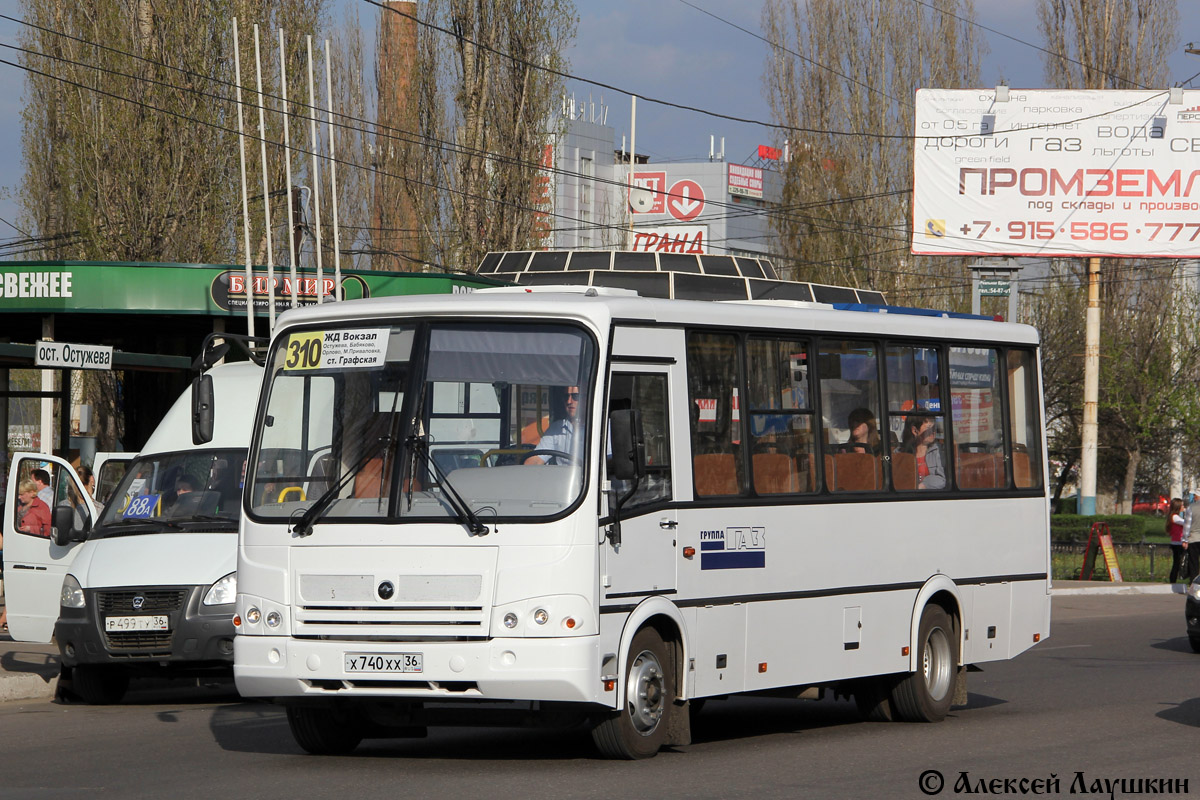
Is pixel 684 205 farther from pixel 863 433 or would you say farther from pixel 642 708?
pixel 642 708

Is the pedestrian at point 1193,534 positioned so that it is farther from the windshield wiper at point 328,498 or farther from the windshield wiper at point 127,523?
the windshield wiper at point 328,498

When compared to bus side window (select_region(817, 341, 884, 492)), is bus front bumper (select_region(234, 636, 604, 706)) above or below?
below

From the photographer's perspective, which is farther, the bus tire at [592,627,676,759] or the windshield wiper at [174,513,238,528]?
the windshield wiper at [174,513,238,528]

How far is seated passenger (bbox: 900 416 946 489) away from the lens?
11703 millimetres

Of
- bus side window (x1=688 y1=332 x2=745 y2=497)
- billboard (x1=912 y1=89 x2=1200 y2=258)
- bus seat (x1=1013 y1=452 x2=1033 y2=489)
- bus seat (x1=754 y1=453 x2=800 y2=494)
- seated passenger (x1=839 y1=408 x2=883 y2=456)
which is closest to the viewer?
bus side window (x1=688 y1=332 x2=745 y2=497)

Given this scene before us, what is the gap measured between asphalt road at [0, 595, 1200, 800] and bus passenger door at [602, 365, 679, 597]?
98 cm

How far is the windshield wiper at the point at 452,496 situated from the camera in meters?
8.74

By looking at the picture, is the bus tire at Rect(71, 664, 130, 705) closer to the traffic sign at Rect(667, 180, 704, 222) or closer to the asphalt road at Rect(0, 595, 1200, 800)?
the asphalt road at Rect(0, 595, 1200, 800)

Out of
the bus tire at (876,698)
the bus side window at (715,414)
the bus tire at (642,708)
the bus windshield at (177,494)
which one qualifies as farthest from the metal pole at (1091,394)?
the bus tire at (642,708)

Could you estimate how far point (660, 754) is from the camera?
31.7 ft

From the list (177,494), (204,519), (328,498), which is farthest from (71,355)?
(328,498)

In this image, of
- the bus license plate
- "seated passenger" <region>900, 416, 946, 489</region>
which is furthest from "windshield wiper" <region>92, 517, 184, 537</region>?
"seated passenger" <region>900, 416, 946, 489</region>

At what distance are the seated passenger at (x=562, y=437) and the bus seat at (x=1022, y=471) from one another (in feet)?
16.5

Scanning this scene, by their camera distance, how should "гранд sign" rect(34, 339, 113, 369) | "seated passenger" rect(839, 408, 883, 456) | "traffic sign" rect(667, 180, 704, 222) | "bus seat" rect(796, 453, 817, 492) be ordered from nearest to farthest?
"bus seat" rect(796, 453, 817, 492) → "seated passenger" rect(839, 408, 883, 456) → "гранд sign" rect(34, 339, 113, 369) → "traffic sign" rect(667, 180, 704, 222)
